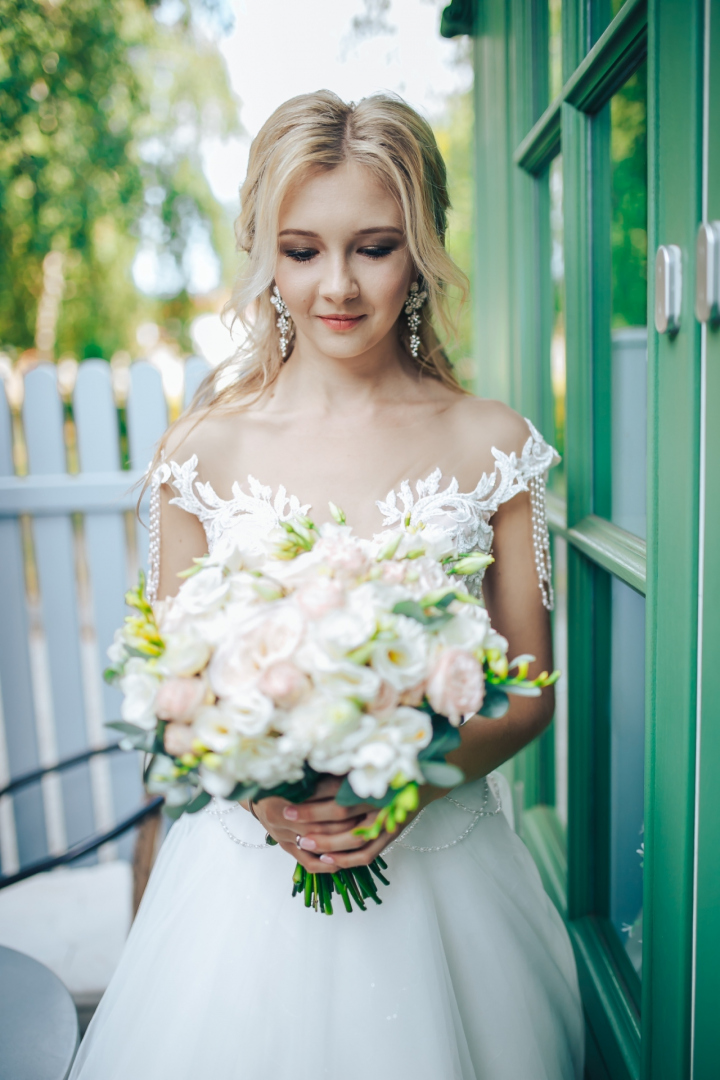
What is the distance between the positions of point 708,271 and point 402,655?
1.72 feet

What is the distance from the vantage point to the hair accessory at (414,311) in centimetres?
167

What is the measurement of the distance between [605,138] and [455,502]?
728 millimetres

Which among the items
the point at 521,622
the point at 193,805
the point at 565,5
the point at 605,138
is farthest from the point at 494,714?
the point at 565,5

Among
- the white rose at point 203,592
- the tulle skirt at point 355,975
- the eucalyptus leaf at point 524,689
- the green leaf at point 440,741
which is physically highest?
the white rose at point 203,592

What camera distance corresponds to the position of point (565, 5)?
4.66 ft

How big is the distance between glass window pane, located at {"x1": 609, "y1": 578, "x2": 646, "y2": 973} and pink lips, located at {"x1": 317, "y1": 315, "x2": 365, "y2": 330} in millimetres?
704

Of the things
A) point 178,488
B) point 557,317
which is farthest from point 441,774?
point 557,317

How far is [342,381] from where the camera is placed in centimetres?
165

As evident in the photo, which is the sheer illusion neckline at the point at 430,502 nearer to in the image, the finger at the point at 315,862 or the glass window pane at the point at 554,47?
the finger at the point at 315,862

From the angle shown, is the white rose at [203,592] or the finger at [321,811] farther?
the finger at [321,811]

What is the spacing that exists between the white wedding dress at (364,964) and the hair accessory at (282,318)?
1.54 feet

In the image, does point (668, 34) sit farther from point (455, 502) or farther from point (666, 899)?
point (666, 899)

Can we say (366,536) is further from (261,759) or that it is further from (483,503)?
(261,759)

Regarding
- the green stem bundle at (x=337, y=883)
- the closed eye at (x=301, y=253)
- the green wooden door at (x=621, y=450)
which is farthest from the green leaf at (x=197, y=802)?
the closed eye at (x=301, y=253)
